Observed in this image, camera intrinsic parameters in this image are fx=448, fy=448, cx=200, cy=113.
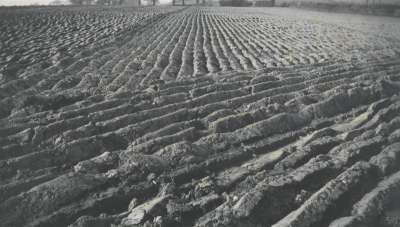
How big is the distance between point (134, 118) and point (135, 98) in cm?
68

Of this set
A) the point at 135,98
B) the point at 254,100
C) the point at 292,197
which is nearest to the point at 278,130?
the point at 254,100

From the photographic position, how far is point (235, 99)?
580 centimetres

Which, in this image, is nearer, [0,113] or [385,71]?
[0,113]

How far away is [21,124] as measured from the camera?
4836 mm

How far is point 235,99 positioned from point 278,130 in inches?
41.7

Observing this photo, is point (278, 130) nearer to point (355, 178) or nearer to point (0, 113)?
point (355, 178)

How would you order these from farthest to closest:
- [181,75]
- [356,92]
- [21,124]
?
[181,75], [356,92], [21,124]

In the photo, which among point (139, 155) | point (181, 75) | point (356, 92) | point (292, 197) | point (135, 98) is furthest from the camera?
point (181, 75)

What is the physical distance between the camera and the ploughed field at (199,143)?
334 centimetres

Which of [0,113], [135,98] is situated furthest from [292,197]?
[0,113]

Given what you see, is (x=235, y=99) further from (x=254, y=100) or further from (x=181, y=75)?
(x=181, y=75)

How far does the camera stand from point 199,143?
447 centimetres

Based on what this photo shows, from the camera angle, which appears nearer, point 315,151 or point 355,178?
point 355,178

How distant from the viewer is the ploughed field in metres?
3.34
